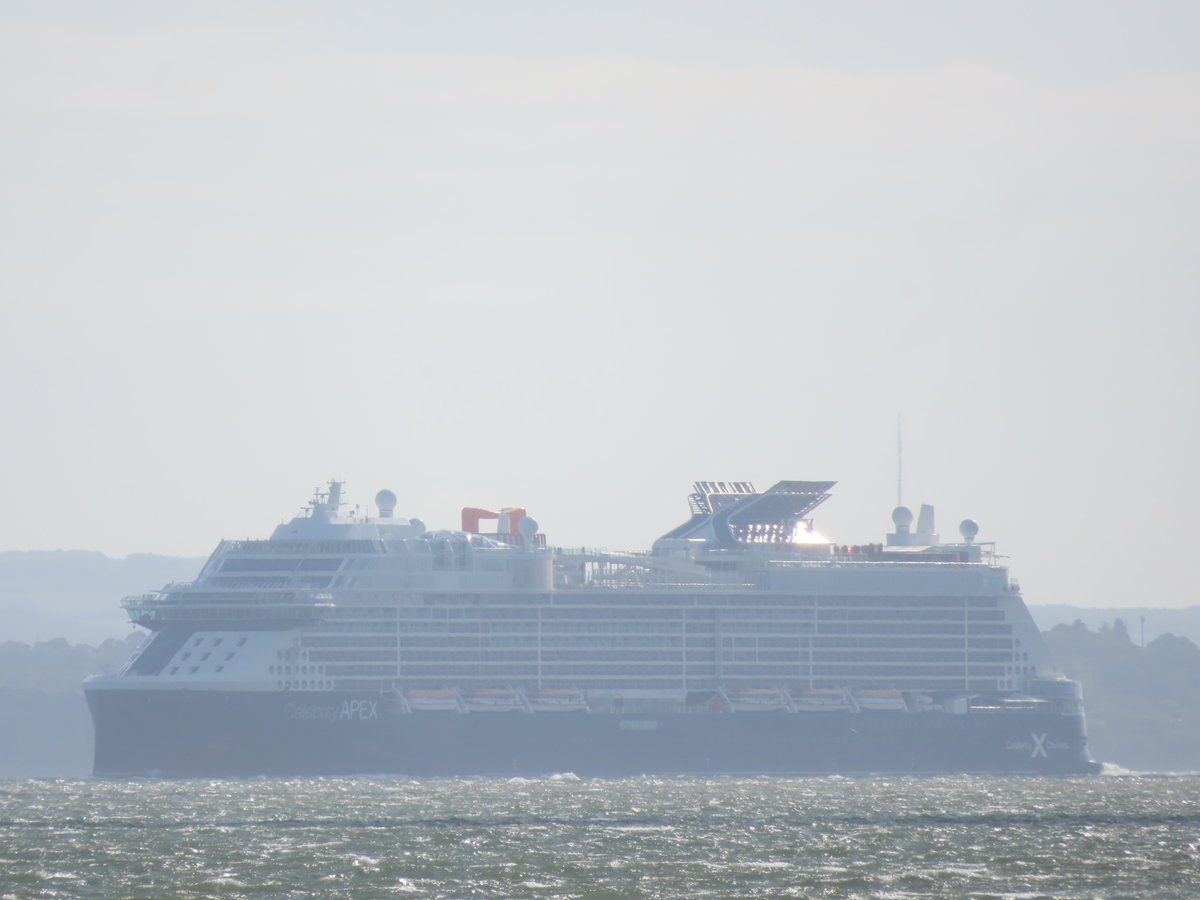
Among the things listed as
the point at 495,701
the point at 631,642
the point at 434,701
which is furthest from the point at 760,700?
the point at 434,701

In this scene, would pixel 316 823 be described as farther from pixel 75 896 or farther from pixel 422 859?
pixel 75 896

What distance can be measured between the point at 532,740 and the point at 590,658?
6763 millimetres

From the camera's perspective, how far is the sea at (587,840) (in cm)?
7494

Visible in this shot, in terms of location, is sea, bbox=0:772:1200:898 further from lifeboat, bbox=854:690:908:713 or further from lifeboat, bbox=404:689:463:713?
lifeboat, bbox=854:690:908:713

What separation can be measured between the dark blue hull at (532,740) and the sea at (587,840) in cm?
209

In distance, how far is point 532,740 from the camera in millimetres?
133500

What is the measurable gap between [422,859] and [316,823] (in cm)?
1515

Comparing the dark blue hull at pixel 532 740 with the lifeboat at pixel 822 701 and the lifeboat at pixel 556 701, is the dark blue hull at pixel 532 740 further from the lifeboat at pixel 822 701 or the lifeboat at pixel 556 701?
the lifeboat at pixel 822 701

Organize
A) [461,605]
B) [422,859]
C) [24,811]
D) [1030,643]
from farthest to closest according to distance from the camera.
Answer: [1030,643] → [461,605] → [24,811] → [422,859]

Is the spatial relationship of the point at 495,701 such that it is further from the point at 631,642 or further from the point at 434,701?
the point at 631,642

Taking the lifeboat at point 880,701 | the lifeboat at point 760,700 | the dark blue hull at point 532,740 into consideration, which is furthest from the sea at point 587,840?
the lifeboat at point 880,701

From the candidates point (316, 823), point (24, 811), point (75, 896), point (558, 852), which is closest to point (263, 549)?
point (24, 811)

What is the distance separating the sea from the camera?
7494 cm

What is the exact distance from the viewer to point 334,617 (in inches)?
5256
